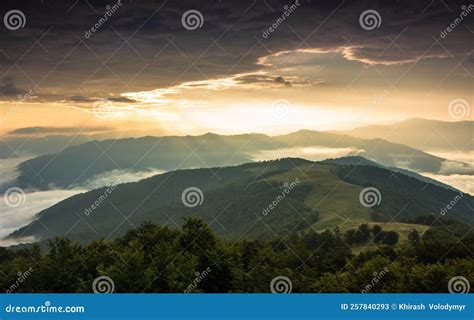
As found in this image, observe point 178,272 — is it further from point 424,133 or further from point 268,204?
point 268,204

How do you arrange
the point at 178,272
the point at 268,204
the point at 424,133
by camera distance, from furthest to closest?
the point at 268,204 < the point at 424,133 < the point at 178,272

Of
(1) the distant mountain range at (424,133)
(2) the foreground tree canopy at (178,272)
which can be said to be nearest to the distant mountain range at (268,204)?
(1) the distant mountain range at (424,133)

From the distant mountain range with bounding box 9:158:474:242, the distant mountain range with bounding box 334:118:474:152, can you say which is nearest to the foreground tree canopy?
the distant mountain range with bounding box 334:118:474:152

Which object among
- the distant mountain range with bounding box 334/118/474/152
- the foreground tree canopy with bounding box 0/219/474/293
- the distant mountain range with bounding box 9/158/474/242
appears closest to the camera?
the foreground tree canopy with bounding box 0/219/474/293

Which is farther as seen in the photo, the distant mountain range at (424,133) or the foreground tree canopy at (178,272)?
the distant mountain range at (424,133)

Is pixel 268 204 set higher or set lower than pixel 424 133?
lower

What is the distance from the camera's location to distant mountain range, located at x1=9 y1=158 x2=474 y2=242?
449 ft

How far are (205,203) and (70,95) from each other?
9788cm

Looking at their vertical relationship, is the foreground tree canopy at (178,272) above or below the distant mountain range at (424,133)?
below

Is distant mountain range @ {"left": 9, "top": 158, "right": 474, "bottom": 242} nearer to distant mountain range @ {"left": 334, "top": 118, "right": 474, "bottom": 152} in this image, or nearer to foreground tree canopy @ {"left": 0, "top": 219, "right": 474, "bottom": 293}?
distant mountain range @ {"left": 334, "top": 118, "right": 474, "bottom": 152}

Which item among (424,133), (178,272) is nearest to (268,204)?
(424,133)

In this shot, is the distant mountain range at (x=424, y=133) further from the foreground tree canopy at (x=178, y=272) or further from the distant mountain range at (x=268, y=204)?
the foreground tree canopy at (x=178, y=272)

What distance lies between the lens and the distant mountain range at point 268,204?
13700 centimetres

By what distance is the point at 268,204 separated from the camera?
15488 centimetres
